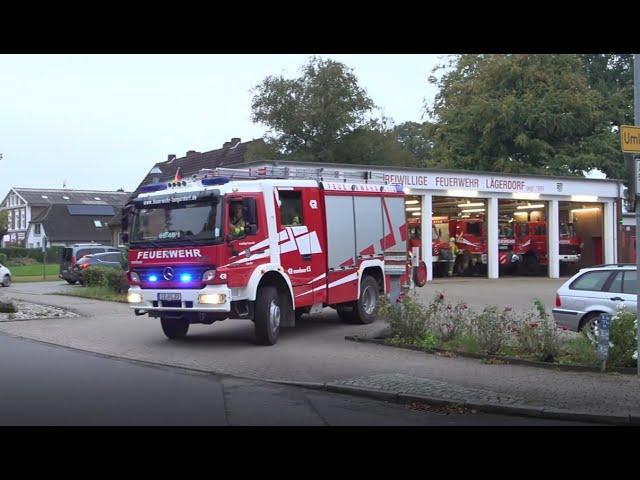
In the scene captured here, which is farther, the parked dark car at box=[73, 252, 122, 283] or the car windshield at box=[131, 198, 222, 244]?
the parked dark car at box=[73, 252, 122, 283]

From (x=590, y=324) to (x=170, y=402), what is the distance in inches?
272

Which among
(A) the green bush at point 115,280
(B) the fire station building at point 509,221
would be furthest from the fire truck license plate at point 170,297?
(B) the fire station building at point 509,221

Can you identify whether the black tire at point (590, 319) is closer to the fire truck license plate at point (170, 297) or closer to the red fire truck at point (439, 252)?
the fire truck license plate at point (170, 297)

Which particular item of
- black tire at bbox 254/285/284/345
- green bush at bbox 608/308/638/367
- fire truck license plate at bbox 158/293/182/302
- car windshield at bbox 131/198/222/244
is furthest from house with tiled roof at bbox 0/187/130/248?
green bush at bbox 608/308/638/367

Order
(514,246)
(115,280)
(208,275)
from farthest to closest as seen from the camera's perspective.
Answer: (514,246), (115,280), (208,275)

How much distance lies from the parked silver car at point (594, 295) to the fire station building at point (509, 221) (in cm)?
1767

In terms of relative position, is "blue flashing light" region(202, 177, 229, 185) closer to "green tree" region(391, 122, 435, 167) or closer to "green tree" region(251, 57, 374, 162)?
"green tree" region(251, 57, 374, 162)

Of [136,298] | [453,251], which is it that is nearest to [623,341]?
[136,298]

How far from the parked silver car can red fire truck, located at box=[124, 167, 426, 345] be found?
453 centimetres

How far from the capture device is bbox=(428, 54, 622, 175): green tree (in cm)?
4472

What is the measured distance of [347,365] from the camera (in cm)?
1145

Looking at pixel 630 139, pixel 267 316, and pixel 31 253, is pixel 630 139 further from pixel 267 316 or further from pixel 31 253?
pixel 31 253

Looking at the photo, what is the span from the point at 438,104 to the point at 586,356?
43713 millimetres

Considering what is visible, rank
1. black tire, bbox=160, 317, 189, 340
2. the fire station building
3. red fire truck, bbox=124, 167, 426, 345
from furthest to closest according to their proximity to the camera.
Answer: the fire station building → black tire, bbox=160, 317, 189, 340 → red fire truck, bbox=124, 167, 426, 345
